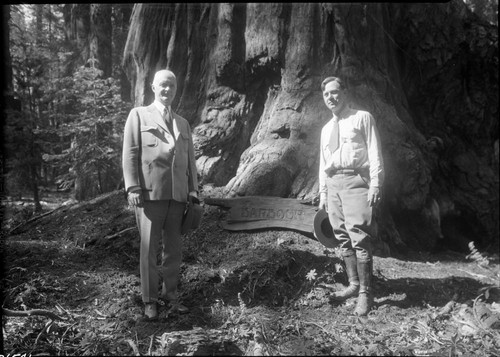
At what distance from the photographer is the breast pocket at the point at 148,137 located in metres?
3.17

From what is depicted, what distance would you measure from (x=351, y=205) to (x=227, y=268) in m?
1.40

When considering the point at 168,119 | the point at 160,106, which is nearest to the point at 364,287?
the point at 168,119

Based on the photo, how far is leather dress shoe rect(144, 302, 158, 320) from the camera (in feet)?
10.2

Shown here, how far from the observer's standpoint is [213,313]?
339 centimetres

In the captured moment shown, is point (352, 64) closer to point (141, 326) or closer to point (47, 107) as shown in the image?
point (141, 326)

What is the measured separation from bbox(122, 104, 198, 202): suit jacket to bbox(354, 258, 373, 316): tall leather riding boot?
175 cm

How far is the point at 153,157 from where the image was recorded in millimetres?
3158

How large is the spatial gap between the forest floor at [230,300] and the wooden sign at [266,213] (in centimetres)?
12

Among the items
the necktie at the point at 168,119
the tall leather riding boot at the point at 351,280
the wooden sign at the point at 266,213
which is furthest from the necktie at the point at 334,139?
the necktie at the point at 168,119

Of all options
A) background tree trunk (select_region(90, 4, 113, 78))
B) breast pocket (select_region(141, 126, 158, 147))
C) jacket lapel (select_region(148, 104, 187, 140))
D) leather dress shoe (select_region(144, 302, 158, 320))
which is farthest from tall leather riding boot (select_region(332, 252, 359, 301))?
background tree trunk (select_region(90, 4, 113, 78))

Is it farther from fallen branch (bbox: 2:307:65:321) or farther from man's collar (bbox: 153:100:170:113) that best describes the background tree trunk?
fallen branch (bbox: 2:307:65:321)

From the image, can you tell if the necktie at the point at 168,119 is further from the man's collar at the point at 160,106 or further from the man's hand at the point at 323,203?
the man's hand at the point at 323,203

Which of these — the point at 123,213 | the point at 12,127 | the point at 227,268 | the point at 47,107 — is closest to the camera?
the point at 227,268

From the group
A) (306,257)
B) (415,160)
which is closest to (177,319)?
(306,257)
